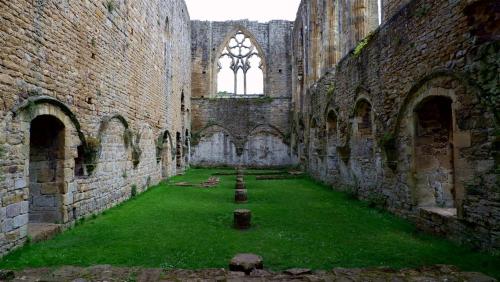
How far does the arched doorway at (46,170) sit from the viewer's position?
645 cm

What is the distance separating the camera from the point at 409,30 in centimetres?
676

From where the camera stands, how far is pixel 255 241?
5609 mm

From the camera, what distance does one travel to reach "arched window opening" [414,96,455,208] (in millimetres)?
6520

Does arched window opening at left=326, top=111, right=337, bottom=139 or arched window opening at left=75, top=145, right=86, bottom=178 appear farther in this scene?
arched window opening at left=326, top=111, right=337, bottom=139

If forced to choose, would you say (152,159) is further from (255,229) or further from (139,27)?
(255,229)

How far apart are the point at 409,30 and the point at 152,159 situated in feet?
31.1

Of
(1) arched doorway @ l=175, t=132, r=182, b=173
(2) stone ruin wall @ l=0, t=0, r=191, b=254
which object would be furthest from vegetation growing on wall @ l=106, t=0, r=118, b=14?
(1) arched doorway @ l=175, t=132, r=182, b=173

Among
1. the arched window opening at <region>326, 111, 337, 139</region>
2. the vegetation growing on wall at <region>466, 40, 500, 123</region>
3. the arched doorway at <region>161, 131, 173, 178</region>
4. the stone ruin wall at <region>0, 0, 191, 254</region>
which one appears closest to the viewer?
the vegetation growing on wall at <region>466, 40, 500, 123</region>

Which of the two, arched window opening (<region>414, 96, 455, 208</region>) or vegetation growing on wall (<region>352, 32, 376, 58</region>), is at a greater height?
vegetation growing on wall (<region>352, 32, 376, 58</region>)

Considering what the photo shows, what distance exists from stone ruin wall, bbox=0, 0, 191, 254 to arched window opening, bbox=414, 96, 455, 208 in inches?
256

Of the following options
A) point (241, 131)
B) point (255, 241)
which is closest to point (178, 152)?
point (241, 131)

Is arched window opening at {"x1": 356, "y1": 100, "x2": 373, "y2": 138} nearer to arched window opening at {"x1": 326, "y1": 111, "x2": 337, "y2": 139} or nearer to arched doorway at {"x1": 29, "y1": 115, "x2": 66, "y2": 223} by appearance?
arched window opening at {"x1": 326, "y1": 111, "x2": 337, "y2": 139}

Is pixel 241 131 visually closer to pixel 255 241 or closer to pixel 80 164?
pixel 80 164

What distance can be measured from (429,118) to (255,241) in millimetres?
3943
